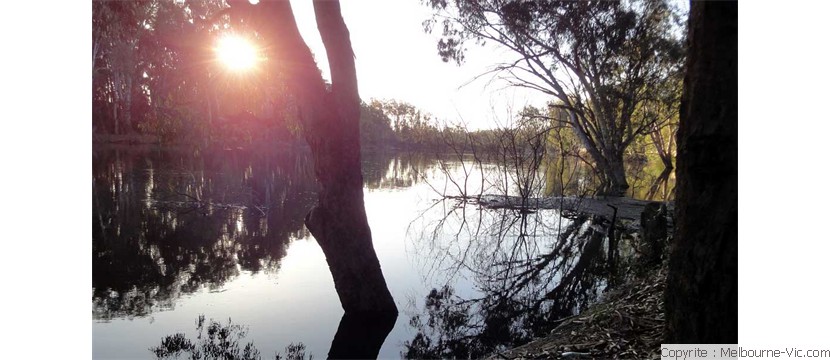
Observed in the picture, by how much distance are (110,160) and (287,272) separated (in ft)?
56.6

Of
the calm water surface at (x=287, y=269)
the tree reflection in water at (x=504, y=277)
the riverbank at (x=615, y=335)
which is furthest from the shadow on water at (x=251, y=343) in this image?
the riverbank at (x=615, y=335)

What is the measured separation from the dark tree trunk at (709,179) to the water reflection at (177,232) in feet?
15.1

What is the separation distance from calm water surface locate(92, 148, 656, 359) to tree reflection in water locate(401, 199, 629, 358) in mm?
22

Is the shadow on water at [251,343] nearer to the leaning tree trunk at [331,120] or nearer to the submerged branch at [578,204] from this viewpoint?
the leaning tree trunk at [331,120]

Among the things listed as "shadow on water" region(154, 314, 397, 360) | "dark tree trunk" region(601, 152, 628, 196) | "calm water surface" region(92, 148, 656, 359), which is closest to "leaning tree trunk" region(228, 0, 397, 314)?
"shadow on water" region(154, 314, 397, 360)

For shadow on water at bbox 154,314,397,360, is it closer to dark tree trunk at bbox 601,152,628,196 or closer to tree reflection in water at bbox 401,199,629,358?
tree reflection in water at bbox 401,199,629,358

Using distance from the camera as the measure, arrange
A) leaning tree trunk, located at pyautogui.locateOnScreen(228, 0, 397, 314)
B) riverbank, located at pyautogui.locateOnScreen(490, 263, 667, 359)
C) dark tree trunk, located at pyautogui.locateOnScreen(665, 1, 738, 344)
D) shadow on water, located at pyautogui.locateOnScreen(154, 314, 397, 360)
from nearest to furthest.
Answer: dark tree trunk, located at pyautogui.locateOnScreen(665, 1, 738, 344), riverbank, located at pyautogui.locateOnScreen(490, 263, 667, 359), shadow on water, located at pyautogui.locateOnScreen(154, 314, 397, 360), leaning tree trunk, located at pyautogui.locateOnScreen(228, 0, 397, 314)

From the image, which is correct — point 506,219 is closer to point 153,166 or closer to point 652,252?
point 652,252

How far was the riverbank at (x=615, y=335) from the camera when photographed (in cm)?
262

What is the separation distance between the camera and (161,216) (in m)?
8.94

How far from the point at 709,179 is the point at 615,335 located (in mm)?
1641

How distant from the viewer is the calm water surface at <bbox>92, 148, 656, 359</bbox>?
417cm

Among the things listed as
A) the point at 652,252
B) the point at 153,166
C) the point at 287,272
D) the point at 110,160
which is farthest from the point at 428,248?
the point at 110,160

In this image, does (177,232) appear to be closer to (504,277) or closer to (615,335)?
(504,277)
